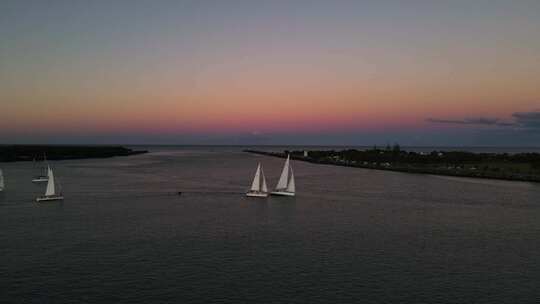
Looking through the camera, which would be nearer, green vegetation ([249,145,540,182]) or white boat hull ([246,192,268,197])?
white boat hull ([246,192,268,197])

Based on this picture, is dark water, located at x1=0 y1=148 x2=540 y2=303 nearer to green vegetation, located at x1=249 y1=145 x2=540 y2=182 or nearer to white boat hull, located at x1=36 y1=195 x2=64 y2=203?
white boat hull, located at x1=36 y1=195 x2=64 y2=203

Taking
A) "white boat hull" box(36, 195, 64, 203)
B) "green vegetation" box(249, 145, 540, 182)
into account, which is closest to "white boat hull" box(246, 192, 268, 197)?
"white boat hull" box(36, 195, 64, 203)

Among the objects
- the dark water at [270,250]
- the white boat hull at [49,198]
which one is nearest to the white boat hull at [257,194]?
the dark water at [270,250]

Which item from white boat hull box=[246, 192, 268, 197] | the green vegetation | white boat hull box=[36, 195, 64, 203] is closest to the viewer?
white boat hull box=[36, 195, 64, 203]

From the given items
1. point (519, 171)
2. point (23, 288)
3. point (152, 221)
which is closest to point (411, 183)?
point (519, 171)

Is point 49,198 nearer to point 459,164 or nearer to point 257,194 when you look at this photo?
point 257,194

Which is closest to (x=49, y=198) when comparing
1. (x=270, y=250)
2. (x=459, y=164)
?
(x=270, y=250)

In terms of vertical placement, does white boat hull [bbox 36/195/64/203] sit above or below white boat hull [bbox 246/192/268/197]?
below

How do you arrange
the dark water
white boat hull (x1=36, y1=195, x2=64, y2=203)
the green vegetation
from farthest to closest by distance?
the green vegetation < white boat hull (x1=36, y1=195, x2=64, y2=203) < the dark water

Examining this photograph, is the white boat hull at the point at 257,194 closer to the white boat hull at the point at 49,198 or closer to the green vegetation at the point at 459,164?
the white boat hull at the point at 49,198
